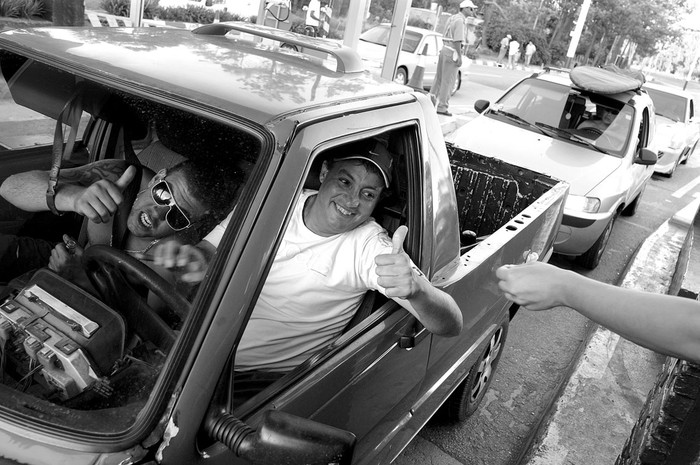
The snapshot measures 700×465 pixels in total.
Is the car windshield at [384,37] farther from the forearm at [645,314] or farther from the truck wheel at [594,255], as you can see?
the forearm at [645,314]

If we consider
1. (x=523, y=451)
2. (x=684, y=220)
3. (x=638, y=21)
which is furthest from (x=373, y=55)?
(x=638, y=21)

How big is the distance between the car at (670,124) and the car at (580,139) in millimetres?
4655

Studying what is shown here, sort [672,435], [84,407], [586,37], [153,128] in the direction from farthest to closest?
[586,37] → [672,435] → [153,128] → [84,407]

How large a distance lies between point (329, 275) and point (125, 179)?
0.77m

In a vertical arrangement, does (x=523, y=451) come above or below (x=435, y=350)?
below

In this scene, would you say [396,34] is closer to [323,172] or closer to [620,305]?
[323,172]

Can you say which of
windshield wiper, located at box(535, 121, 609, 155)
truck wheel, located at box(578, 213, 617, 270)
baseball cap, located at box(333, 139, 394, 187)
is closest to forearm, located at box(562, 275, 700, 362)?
baseball cap, located at box(333, 139, 394, 187)

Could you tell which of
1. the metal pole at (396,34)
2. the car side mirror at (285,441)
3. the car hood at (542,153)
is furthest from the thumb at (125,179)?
the metal pole at (396,34)

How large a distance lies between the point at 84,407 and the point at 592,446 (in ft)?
8.81

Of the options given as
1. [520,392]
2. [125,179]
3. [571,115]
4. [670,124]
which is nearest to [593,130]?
[571,115]

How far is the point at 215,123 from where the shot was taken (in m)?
1.68

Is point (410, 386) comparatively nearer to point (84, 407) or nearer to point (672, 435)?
point (672, 435)

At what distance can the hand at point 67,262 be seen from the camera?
1.91m

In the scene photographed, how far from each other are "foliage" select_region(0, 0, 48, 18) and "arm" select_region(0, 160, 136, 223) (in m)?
6.99
